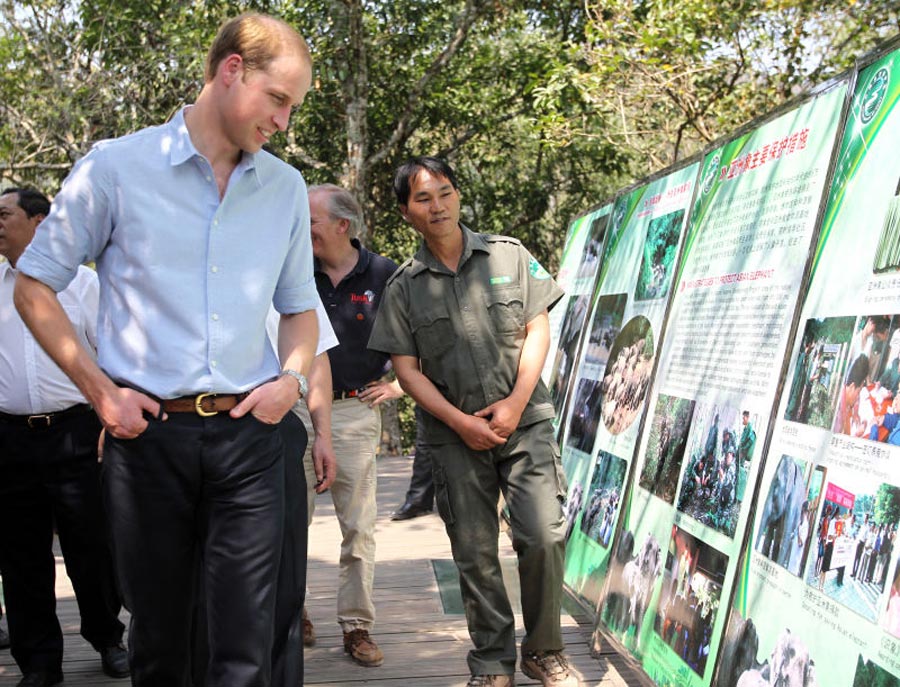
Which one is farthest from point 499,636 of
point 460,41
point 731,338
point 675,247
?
point 460,41

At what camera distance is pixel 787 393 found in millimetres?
3037

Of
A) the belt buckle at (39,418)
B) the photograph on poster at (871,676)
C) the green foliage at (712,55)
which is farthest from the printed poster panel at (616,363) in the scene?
the green foliage at (712,55)

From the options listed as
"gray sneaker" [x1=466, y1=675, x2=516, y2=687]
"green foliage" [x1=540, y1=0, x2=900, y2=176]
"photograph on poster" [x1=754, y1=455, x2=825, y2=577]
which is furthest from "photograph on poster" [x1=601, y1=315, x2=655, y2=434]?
"green foliage" [x1=540, y1=0, x2=900, y2=176]

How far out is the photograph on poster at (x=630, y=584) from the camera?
12.8 feet

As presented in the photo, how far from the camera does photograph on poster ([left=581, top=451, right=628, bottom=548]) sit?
4.55 metres

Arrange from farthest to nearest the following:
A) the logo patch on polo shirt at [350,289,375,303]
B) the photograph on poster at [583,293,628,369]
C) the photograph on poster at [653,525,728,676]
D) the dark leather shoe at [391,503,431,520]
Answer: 1. the dark leather shoe at [391,503,431,520]
2. the photograph on poster at [583,293,628,369]
3. the logo patch on polo shirt at [350,289,375,303]
4. the photograph on poster at [653,525,728,676]

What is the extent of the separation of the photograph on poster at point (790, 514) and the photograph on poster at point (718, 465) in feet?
0.61

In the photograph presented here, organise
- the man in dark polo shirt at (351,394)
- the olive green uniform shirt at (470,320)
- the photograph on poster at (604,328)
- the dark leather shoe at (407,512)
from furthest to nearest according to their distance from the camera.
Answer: the dark leather shoe at (407,512)
the photograph on poster at (604,328)
the man in dark polo shirt at (351,394)
the olive green uniform shirt at (470,320)

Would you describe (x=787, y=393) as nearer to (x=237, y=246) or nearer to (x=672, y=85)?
(x=237, y=246)

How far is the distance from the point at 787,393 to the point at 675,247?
1460 mm

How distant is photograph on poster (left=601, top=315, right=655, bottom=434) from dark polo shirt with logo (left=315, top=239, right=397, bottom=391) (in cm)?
105

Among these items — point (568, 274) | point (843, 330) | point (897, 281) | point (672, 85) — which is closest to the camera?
point (897, 281)

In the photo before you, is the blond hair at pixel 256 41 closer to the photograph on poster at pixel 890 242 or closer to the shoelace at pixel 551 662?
the photograph on poster at pixel 890 242

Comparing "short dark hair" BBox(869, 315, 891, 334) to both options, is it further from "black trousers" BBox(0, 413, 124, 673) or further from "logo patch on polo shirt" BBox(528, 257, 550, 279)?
"black trousers" BBox(0, 413, 124, 673)
